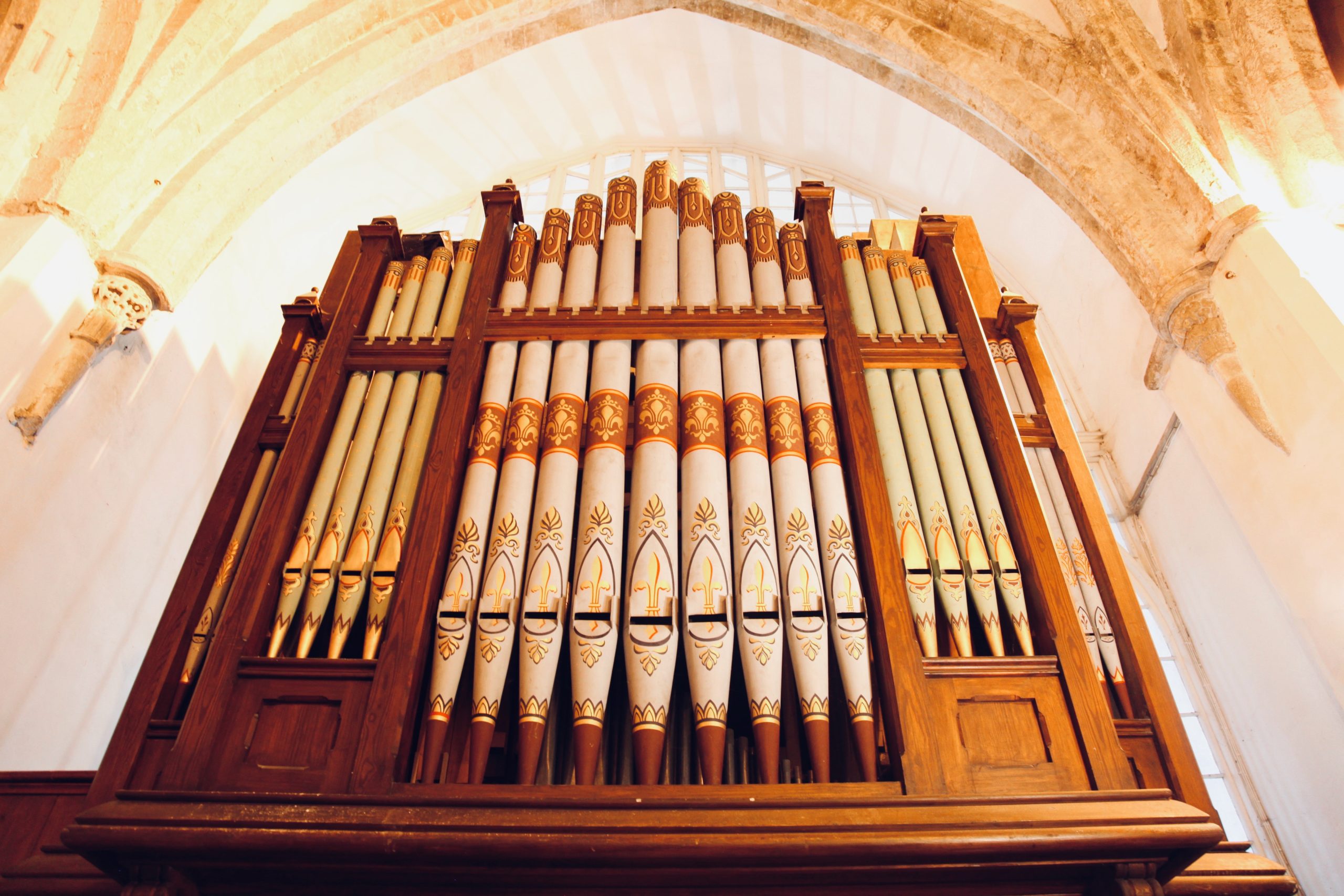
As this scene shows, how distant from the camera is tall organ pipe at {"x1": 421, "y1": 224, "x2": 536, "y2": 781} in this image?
2.59 m

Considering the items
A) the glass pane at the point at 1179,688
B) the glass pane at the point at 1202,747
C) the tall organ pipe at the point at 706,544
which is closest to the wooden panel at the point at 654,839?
the tall organ pipe at the point at 706,544

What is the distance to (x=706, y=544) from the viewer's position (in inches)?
113

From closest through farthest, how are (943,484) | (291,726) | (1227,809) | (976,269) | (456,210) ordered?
(291,726) → (943,484) → (976,269) → (1227,809) → (456,210)

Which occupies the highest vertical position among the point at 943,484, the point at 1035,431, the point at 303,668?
the point at 1035,431

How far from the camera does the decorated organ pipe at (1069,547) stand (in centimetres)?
302

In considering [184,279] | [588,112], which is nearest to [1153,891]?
[184,279]

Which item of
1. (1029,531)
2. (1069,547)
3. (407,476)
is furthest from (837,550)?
(407,476)

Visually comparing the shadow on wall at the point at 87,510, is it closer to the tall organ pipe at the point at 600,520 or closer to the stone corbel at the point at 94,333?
the stone corbel at the point at 94,333

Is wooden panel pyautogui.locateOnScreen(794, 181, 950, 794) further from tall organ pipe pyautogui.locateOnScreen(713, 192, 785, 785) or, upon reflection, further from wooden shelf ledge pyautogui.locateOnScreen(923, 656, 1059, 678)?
tall organ pipe pyautogui.locateOnScreen(713, 192, 785, 785)

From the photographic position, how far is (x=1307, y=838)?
4.86 metres

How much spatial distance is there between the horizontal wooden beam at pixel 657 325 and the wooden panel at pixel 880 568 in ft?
0.61

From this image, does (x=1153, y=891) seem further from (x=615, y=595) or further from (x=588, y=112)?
(x=588, y=112)

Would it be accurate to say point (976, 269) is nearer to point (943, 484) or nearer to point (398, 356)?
point (943, 484)

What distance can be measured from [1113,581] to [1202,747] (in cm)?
330
